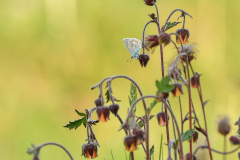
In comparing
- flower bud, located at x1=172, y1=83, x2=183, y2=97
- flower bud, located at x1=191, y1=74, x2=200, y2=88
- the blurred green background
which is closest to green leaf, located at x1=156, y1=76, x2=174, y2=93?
flower bud, located at x1=172, y1=83, x2=183, y2=97

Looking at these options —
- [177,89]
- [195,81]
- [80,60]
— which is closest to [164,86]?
[177,89]

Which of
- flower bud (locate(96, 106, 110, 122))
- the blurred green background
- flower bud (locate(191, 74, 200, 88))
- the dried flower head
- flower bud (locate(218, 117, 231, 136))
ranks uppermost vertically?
the blurred green background

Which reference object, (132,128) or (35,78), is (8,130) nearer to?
(35,78)

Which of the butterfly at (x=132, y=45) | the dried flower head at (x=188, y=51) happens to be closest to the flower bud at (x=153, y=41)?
the dried flower head at (x=188, y=51)

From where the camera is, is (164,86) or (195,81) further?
(195,81)

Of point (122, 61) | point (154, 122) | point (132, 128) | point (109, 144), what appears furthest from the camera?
point (122, 61)

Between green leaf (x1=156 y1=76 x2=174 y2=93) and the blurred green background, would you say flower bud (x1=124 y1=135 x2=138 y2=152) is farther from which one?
the blurred green background

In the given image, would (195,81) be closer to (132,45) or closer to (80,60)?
(132,45)

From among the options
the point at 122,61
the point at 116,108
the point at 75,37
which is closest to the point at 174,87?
the point at 116,108
